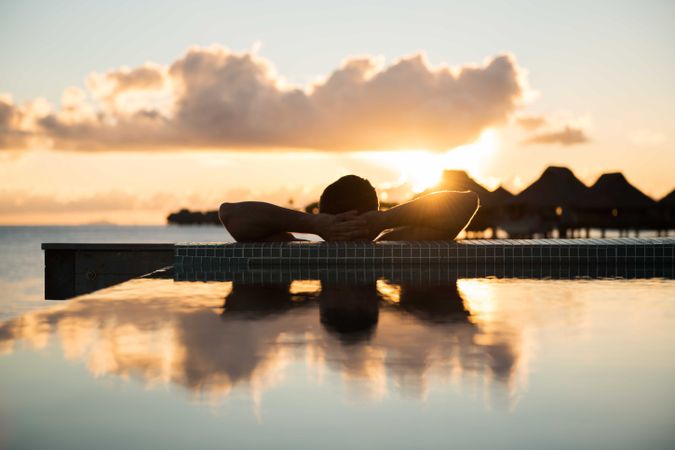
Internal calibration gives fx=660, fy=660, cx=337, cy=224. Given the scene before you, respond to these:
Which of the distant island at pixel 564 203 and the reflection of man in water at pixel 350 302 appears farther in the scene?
the distant island at pixel 564 203

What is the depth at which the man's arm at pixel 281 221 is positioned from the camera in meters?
6.73

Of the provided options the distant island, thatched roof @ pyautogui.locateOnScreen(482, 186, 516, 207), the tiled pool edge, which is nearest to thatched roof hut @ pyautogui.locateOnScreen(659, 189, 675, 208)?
the distant island

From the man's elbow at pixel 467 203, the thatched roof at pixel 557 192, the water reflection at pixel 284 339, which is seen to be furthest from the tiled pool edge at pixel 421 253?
the thatched roof at pixel 557 192

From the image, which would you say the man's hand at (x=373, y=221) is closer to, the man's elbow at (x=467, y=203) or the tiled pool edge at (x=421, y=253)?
the tiled pool edge at (x=421, y=253)

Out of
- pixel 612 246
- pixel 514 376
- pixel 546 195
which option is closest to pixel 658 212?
pixel 546 195

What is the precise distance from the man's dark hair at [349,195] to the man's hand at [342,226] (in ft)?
0.38

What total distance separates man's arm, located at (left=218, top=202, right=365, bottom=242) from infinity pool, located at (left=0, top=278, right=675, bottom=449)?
273 centimetres

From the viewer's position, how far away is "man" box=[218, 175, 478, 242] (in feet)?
22.1

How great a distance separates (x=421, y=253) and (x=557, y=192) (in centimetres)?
3372

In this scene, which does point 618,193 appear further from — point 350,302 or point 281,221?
point 350,302

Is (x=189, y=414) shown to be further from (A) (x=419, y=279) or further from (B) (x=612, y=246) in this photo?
(B) (x=612, y=246)

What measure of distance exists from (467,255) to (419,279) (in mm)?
1549

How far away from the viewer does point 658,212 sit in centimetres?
4425

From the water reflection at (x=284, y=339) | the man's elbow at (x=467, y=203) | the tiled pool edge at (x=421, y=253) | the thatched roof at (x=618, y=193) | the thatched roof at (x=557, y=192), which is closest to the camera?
the water reflection at (x=284, y=339)
